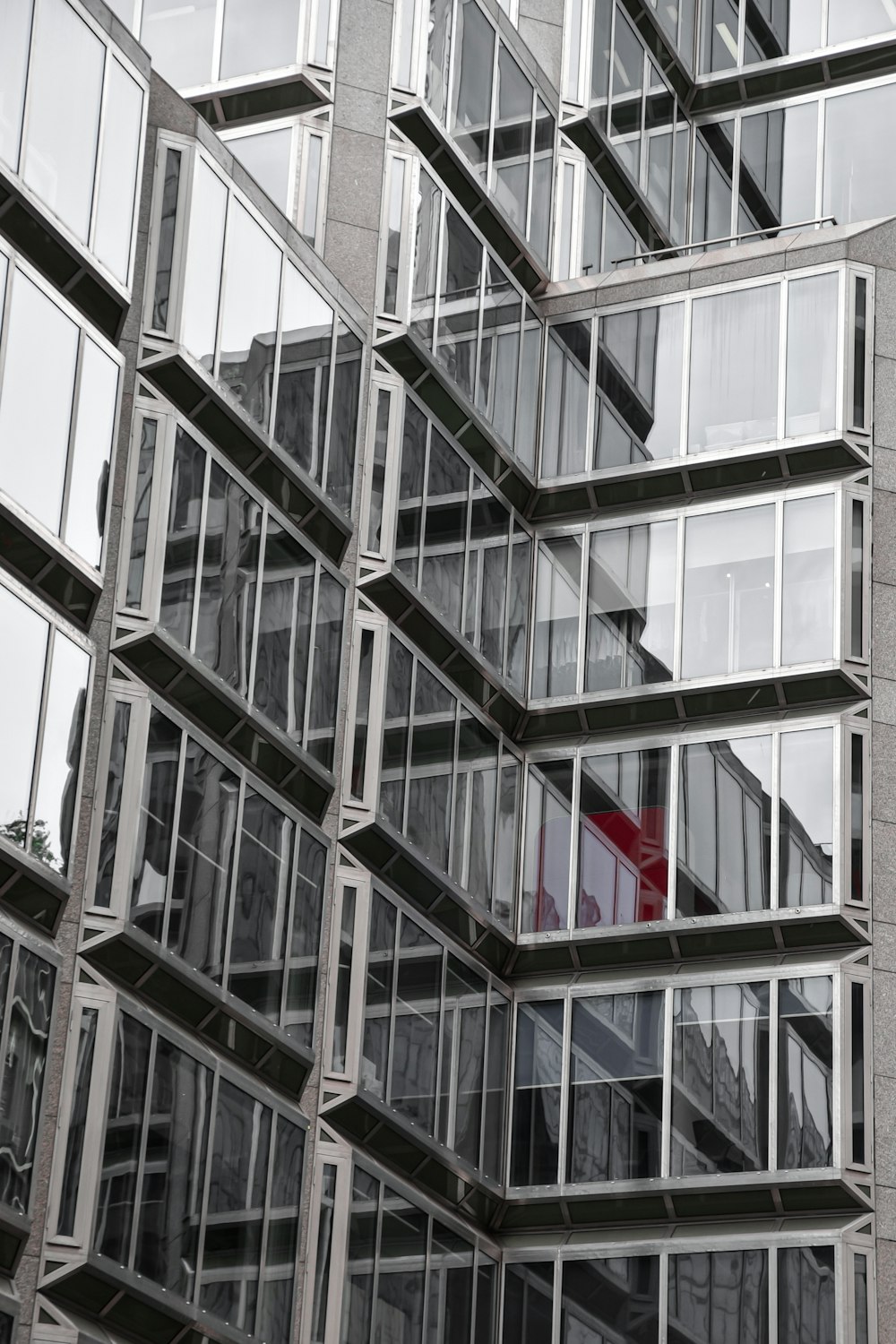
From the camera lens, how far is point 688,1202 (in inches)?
1451

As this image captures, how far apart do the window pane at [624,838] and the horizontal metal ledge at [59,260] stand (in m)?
13.0

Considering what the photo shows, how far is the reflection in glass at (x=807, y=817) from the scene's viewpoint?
125 ft

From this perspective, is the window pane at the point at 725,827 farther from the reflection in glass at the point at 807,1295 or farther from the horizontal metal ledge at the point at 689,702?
the reflection in glass at the point at 807,1295

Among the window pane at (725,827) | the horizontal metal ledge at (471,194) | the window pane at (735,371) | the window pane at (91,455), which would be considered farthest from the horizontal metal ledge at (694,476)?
the window pane at (91,455)

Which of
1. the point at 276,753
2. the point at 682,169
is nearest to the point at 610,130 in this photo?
the point at 682,169

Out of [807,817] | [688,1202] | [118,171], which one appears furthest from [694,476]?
[118,171]

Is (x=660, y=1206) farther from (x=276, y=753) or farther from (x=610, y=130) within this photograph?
(x=610, y=130)

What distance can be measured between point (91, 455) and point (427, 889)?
10.1 metres

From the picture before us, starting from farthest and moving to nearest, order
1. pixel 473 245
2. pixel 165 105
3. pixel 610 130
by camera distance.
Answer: pixel 610 130, pixel 473 245, pixel 165 105

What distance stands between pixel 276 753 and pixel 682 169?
2104 cm

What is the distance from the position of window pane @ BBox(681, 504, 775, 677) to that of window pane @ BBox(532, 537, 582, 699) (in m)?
1.97

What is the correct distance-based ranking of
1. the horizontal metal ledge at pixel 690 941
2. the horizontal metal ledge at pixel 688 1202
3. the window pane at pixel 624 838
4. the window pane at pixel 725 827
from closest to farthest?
the horizontal metal ledge at pixel 688 1202, the horizontal metal ledge at pixel 690 941, the window pane at pixel 725 827, the window pane at pixel 624 838

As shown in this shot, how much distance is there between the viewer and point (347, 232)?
38.6 meters

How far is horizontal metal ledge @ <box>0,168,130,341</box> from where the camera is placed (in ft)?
94.5
